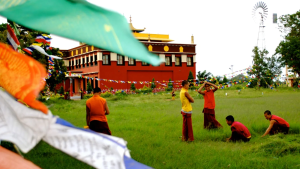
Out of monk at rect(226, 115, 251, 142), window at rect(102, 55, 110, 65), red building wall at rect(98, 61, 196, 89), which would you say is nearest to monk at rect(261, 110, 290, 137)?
monk at rect(226, 115, 251, 142)

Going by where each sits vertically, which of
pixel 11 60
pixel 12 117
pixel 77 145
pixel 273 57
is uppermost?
pixel 273 57

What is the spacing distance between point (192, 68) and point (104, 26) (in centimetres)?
3450

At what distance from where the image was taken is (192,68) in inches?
1391

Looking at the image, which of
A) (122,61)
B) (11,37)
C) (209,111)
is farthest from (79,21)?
(122,61)

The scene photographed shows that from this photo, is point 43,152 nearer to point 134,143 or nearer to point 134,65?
point 134,143

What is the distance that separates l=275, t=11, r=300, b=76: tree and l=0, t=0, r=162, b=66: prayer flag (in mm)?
32272

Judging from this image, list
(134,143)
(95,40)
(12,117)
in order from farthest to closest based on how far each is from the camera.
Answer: (134,143), (12,117), (95,40)

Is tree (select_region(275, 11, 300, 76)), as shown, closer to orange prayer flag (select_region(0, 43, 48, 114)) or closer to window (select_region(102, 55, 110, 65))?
window (select_region(102, 55, 110, 65))

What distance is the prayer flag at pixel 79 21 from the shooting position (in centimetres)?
125

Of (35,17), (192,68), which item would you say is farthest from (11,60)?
(192,68)

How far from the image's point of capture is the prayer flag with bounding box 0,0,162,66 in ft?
4.11

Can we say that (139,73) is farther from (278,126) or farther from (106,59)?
(278,126)

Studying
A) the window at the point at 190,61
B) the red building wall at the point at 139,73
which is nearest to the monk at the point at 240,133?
the red building wall at the point at 139,73

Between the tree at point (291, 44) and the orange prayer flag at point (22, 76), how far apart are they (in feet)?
107
